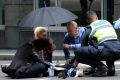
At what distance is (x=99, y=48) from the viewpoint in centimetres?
1083

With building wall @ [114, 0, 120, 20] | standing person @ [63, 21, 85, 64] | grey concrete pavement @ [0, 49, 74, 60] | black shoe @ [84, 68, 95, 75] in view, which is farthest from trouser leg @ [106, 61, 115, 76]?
building wall @ [114, 0, 120, 20]

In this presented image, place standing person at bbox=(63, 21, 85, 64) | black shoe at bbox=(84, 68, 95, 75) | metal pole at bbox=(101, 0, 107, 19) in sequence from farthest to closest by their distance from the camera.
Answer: metal pole at bbox=(101, 0, 107, 19), standing person at bbox=(63, 21, 85, 64), black shoe at bbox=(84, 68, 95, 75)

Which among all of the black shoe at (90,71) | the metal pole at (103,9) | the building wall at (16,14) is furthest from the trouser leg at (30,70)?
the metal pole at (103,9)

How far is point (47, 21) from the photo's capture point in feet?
36.2

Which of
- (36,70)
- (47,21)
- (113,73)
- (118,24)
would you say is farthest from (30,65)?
→ (118,24)

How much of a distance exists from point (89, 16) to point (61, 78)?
141cm

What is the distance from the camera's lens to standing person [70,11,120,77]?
10.8 meters

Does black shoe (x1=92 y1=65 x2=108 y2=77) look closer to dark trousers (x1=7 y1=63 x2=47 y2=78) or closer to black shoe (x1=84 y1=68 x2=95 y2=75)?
black shoe (x1=84 y1=68 x2=95 y2=75)

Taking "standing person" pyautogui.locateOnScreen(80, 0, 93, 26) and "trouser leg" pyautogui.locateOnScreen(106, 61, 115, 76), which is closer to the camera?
"trouser leg" pyautogui.locateOnScreen(106, 61, 115, 76)

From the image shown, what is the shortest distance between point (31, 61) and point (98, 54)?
1393 mm

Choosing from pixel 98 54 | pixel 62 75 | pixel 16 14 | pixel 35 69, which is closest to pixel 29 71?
pixel 35 69

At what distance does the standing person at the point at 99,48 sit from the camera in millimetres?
10805

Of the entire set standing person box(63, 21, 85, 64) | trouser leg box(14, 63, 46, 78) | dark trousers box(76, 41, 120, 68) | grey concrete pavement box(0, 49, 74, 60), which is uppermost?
standing person box(63, 21, 85, 64)

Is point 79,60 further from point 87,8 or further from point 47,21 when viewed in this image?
point 87,8
